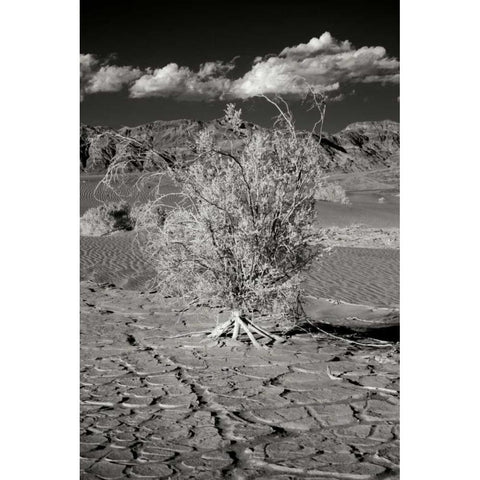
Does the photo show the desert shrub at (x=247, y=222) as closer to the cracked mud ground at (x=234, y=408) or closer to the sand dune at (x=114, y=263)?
the cracked mud ground at (x=234, y=408)

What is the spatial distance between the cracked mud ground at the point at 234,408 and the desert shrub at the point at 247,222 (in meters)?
0.52

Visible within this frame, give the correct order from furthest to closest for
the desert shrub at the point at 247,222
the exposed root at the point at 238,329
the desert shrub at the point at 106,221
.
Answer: the desert shrub at the point at 106,221 < the exposed root at the point at 238,329 < the desert shrub at the point at 247,222

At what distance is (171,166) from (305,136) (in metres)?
1.28

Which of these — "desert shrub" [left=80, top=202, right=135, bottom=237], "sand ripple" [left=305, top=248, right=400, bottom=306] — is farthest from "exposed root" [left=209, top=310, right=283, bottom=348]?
"desert shrub" [left=80, top=202, right=135, bottom=237]

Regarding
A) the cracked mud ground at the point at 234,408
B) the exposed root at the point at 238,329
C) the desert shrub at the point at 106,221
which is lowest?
the cracked mud ground at the point at 234,408

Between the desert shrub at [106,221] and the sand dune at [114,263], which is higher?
the desert shrub at [106,221]

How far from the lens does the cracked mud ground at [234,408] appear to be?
3.14 meters

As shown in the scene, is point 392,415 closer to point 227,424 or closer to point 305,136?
point 227,424

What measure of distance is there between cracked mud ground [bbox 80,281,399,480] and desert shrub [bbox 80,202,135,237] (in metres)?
12.2

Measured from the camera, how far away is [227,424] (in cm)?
365

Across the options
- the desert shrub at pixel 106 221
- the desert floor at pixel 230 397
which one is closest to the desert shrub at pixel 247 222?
the desert floor at pixel 230 397

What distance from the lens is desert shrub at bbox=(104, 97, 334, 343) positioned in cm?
530

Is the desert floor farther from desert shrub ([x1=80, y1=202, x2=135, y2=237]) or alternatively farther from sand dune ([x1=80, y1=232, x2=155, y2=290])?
desert shrub ([x1=80, y1=202, x2=135, y2=237])
